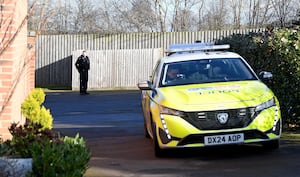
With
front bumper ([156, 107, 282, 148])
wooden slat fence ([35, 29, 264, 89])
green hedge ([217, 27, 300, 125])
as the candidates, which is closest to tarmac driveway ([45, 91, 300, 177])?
front bumper ([156, 107, 282, 148])

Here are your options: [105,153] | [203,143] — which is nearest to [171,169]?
[203,143]

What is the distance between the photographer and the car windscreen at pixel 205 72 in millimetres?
10406

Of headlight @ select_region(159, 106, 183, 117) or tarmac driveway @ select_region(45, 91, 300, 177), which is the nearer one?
tarmac driveway @ select_region(45, 91, 300, 177)

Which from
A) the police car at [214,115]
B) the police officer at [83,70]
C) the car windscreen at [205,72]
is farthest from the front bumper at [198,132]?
the police officer at [83,70]

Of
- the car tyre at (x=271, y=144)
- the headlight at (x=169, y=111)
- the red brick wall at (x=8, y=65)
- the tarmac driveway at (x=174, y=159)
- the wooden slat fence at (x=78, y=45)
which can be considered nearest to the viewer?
the red brick wall at (x=8, y=65)

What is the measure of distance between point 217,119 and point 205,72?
1823mm

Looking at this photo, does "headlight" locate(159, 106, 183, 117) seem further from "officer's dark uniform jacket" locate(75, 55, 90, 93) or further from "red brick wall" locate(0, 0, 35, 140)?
"officer's dark uniform jacket" locate(75, 55, 90, 93)

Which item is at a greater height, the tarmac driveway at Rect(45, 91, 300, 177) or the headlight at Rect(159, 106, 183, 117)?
the headlight at Rect(159, 106, 183, 117)

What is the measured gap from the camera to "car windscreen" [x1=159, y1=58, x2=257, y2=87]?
34.1 ft

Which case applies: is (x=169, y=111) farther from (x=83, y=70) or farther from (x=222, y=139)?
(x=83, y=70)

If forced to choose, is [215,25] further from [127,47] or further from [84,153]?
[84,153]

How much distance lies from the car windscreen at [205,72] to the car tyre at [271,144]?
1.23 m

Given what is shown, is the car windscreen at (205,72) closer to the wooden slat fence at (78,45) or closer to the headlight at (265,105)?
the headlight at (265,105)

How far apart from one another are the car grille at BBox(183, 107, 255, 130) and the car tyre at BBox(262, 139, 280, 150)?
0.76 meters
